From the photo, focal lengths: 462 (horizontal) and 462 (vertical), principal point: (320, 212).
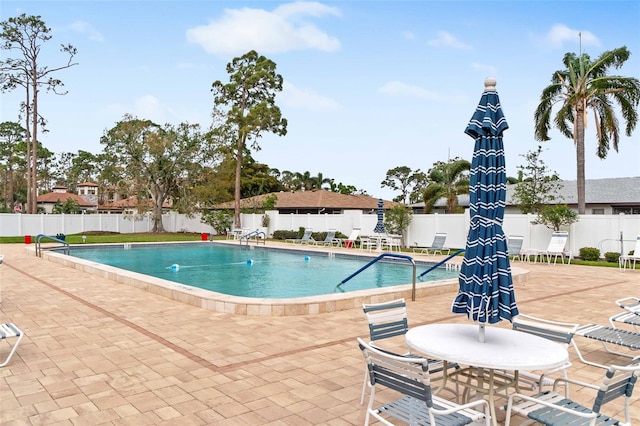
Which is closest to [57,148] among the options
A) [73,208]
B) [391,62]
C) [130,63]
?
[73,208]

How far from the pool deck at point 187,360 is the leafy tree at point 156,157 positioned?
2664 centimetres

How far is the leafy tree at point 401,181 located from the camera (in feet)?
197

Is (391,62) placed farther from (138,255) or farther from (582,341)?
(582,341)

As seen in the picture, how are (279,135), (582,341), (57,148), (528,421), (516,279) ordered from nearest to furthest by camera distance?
(528,421) → (582,341) → (516,279) → (279,135) → (57,148)

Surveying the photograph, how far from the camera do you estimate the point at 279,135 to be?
35.5 metres

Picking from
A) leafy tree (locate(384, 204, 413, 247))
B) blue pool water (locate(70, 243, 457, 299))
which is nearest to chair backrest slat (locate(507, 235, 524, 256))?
blue pool water (locate(70, 243, 457, 299))

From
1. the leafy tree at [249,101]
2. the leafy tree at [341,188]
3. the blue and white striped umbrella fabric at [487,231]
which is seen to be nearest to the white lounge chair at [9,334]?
the blue and white striped umbrella fabric at [487,231]

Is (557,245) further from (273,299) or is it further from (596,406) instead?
(596,406)

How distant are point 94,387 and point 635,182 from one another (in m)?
33.9

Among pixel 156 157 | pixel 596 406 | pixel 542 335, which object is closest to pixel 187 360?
pixel 542 335

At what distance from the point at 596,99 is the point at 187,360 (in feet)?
80.6

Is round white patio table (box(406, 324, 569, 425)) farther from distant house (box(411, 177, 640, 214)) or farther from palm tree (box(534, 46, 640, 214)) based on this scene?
distant house (box(411, 177, 640, 214))

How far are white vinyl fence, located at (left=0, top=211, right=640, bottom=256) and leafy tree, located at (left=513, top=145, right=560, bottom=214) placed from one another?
2.38m

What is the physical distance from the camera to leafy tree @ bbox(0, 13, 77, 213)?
32.9m
